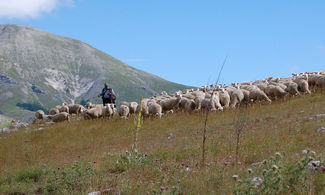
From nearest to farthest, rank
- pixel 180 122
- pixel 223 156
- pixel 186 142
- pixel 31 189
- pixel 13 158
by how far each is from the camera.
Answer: pixel 31 189
pixel 223 156
pixel 186 142
pixel 13 158
pixel 180 122

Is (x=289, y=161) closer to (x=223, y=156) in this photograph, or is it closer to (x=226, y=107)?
(x=223, y=156)

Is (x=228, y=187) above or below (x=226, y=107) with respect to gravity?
below

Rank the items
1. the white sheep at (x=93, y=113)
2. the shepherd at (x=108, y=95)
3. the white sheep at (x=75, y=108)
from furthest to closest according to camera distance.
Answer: the white sheep at (x=75, y=108)
the shepherd at (x=108, y=95)
the white sheep at (x=93, y=113)

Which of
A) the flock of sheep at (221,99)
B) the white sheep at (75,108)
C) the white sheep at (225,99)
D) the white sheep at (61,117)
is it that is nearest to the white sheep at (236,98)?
the flock of sheep at (221,99)

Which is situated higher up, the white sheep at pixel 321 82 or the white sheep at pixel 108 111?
the white sheep at pixel 321 82

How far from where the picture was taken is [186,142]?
38.7ft

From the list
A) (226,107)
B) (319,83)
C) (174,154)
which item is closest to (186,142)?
(174,154)

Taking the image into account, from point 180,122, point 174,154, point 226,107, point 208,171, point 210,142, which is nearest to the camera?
point 208,171

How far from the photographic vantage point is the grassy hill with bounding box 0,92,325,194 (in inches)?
233

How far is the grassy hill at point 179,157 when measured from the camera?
5.93m

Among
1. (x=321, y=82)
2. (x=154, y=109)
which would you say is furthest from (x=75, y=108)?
(x=321, y=82)

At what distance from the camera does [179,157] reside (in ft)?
30.7

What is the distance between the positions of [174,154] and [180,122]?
764 centimetres

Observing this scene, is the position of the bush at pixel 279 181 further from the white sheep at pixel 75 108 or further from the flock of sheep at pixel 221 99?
the white sheep at pixel 75 108
